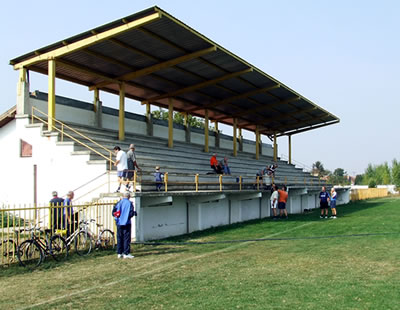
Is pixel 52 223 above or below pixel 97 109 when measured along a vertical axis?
below

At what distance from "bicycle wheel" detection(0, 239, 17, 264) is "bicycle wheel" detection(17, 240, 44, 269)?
7.4 inches

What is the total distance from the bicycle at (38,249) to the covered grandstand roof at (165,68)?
29.4ft

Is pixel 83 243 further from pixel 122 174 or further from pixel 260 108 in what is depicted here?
pixel 260 108

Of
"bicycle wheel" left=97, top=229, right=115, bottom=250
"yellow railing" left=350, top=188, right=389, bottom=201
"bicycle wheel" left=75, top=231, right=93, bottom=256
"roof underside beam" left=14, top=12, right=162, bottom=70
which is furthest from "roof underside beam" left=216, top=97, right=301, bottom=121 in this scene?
"yellow railing" left=350, top=188, right=389, bottom=201

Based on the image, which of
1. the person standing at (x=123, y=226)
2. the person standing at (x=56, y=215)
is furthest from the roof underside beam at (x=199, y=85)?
the person standing at (x=56, y=215)

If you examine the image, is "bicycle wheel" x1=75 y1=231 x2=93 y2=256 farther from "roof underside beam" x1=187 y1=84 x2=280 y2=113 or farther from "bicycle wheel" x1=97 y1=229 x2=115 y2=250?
"roof underside beam" x1=187 y1=84 x2=280 y2=113

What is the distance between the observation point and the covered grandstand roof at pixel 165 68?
18.5m

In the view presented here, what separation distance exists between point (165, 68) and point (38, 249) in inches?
549

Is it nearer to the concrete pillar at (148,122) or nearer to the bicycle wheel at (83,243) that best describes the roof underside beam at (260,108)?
the concrete pillar at (148,122)

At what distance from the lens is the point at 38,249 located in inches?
436

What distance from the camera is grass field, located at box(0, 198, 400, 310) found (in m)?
7.42

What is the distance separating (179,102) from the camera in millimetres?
31172

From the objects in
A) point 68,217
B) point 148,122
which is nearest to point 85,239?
point 68,217

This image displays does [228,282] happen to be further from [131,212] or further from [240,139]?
[240,139]
